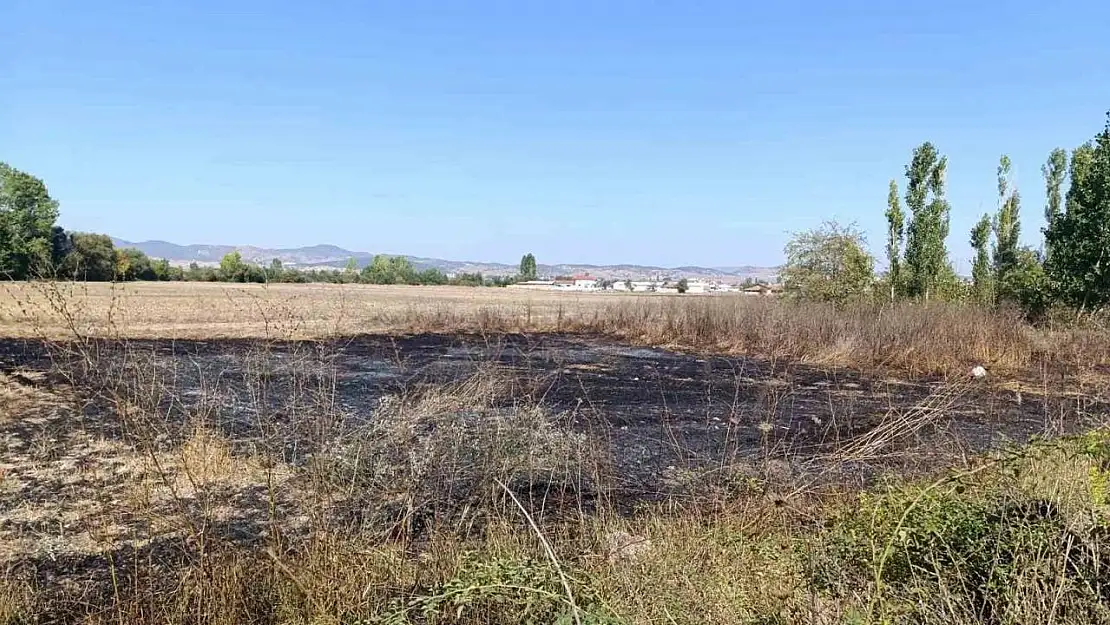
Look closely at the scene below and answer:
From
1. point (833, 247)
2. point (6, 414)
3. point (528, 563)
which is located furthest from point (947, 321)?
point (6, 414)

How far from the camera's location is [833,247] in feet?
65.2

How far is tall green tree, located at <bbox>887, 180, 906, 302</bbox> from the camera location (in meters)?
19.0

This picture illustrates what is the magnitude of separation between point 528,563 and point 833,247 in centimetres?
1965

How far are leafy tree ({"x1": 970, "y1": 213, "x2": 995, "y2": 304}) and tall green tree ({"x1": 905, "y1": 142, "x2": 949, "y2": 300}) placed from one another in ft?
3.57

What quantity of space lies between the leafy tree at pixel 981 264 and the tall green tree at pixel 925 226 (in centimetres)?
109

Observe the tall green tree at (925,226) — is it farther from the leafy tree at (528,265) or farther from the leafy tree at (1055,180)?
the leafy tree at (528,265)

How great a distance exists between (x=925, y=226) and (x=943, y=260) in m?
1.09

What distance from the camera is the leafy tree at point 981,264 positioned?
1839 cm

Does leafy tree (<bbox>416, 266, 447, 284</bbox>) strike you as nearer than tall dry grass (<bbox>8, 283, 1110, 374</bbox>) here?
No

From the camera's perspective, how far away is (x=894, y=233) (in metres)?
19.1

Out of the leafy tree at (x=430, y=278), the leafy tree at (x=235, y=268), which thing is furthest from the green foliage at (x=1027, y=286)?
the leafy tree at (x=430, y=278)

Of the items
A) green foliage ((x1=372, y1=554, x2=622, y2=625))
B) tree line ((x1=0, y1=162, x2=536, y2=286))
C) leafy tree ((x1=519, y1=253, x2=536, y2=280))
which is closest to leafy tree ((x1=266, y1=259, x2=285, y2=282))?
tree line ((x1=0, y1=162, x2=536, y2=286))

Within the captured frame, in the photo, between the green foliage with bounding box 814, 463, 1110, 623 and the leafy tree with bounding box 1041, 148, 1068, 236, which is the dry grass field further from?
the leafy tree with bounding box 1041, 148, 1068, 236

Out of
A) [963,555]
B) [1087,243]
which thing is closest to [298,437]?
[963,555]
